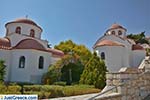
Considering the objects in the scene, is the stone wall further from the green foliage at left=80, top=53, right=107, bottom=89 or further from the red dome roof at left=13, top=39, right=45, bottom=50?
the red dome roof at left=13, top=39, right=45, bottom=50

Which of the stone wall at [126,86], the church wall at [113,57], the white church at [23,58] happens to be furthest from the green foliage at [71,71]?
the stone wall at [126,86]

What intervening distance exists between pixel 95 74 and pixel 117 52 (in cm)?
1436

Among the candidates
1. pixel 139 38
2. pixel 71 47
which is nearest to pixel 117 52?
pixel 71 47

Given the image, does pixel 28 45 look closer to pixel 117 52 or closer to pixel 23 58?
pixel 23 58

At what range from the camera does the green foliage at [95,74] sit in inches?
690

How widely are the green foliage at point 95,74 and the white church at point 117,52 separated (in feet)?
39.6

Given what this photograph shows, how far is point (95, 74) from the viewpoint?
18.2 metres

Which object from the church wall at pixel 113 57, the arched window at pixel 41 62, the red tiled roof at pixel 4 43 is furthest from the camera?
A: the church wall at pixel 113 57

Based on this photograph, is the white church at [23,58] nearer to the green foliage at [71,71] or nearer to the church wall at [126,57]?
the green foliage at [71,71]

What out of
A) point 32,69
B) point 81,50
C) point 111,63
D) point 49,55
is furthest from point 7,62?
point 81,50

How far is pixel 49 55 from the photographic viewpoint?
2752cm

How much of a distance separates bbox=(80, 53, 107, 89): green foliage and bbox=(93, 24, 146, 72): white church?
1207cm

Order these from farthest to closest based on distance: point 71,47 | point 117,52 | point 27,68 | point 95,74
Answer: point 71,47, point 117,52, point 27,68, point 95,74

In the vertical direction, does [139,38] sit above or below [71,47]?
above
